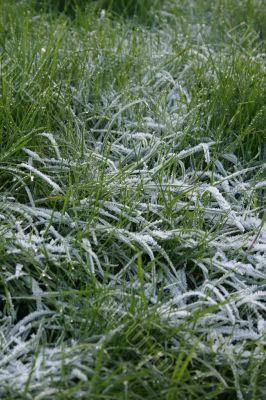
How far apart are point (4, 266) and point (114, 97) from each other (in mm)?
938

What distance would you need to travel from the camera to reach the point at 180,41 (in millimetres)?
2947

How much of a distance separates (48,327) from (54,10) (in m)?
1.99

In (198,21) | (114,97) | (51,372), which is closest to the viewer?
(51,372)

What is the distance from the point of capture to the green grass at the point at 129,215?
1.57 metres

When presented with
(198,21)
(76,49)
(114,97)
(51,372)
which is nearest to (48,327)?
(51,372)

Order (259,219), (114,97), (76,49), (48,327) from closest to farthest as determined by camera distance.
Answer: (48,327) → (259,219) → (114,97) → (76,49)

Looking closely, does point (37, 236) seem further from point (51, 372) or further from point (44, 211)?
point (51, 372)

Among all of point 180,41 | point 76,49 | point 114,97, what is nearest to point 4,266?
point 114,97

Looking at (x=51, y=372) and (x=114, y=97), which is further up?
(x=114, y=97)

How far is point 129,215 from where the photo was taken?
194cm

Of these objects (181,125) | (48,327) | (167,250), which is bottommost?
(48,327)

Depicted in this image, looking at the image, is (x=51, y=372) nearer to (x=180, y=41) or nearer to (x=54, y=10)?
(x=180, y=41)

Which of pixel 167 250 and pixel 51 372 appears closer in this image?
pixel 51 372

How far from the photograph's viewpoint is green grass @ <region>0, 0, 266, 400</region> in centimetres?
157
